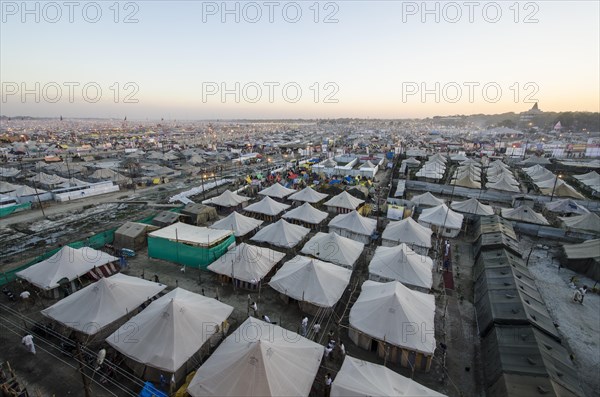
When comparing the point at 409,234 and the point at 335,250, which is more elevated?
the point at 409,234

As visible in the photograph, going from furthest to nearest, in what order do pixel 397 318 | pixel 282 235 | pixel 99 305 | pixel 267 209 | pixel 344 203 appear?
pixel 344 203, pixel 267 209, pixel 282 235, pixel 99 305, pixel 397 318

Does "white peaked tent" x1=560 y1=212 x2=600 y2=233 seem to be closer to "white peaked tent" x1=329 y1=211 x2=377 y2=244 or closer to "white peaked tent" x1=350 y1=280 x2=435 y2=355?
"white peaked tent" x1=329 y1=211 x2=377 y2=244

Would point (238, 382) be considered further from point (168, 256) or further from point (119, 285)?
point (168, 256)

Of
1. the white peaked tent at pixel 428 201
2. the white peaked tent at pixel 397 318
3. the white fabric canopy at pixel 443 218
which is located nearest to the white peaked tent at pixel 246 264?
the white peaked tent at pixel 397 318

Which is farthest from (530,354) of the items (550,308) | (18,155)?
(18,155)

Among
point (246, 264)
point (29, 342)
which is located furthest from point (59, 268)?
point (246, 264)

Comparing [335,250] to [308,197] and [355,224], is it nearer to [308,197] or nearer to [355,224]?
[355,224]

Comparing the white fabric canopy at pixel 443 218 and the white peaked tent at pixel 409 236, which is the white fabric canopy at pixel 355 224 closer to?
the white peaked tent at pixel 409 236
